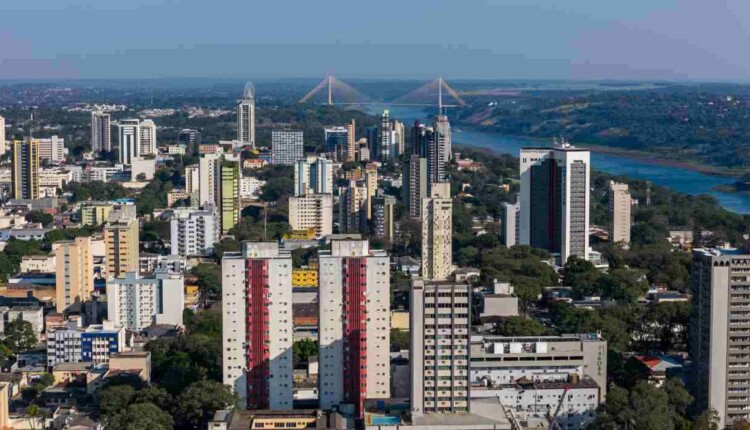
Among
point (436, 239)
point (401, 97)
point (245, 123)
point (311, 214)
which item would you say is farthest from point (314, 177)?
point (401, 97)

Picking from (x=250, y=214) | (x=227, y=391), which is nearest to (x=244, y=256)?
(x=227, y=391)

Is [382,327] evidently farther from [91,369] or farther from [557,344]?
[91,369]

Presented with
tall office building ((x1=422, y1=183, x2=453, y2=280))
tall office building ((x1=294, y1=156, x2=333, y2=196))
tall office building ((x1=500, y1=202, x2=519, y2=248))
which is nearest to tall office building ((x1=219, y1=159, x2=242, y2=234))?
tall office building ((x1=294, y1=156, x2=333, y2=196))

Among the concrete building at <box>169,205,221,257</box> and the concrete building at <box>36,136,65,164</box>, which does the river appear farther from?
the concrete building at <box>36,136,65,164</box>

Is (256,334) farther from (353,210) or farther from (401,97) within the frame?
(401,97)

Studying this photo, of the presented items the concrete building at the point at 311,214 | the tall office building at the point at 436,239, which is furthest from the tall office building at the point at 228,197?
the tall office building at the point at 436,239

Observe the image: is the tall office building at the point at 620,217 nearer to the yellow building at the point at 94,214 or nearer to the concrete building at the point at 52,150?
the yellow building at the point at 94,214
